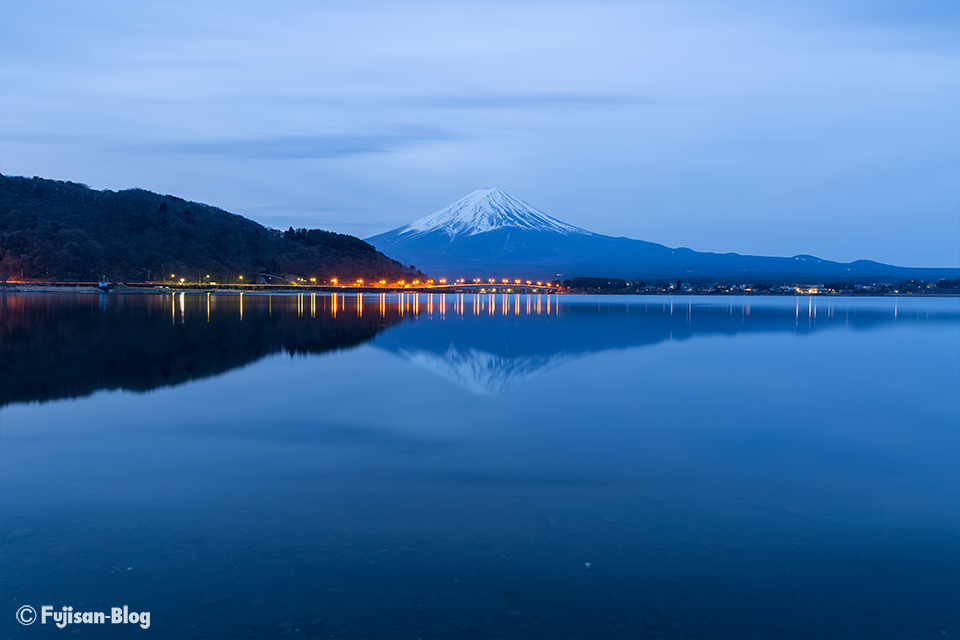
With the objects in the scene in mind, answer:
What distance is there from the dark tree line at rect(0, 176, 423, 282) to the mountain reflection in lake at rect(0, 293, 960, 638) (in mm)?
128588

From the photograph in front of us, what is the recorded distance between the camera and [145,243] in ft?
467

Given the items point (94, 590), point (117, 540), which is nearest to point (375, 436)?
point (117, 540)

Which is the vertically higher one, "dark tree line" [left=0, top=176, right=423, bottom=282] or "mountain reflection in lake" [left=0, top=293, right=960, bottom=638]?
"dark tree line" [left=0, top=176, right=423, bottom=282]

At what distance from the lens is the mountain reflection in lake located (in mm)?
4719

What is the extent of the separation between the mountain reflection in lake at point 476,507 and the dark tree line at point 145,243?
12859 cm

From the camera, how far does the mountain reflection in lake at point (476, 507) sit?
4719mm

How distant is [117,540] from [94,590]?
868mm

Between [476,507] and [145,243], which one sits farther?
[145,243]

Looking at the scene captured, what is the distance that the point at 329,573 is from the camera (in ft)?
16.7

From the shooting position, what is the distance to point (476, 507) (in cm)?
655

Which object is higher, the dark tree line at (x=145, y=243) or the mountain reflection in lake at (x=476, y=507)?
the dark tree line at (x=145, y=243)

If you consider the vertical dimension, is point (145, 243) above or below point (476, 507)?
above

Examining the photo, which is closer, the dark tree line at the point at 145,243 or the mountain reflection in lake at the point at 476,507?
the mountain reflection in lake at the point at 476,507

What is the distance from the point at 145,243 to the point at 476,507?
154838 mm
